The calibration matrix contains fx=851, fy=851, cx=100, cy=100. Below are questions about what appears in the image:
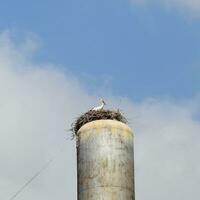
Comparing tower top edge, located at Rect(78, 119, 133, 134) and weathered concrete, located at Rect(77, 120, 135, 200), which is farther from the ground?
tower top edge, located at Rect(78, 119, 133, 134)

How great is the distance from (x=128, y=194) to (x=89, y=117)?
3798 mm

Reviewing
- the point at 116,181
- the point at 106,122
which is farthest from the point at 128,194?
the point at 106,122

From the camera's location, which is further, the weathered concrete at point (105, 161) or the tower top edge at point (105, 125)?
the tower top edge at point (105, 125)

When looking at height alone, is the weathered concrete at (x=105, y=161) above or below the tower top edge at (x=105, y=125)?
below

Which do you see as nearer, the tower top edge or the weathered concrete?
the weathered concrete

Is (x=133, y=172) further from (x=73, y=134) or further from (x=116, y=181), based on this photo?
(x=73, y=134)

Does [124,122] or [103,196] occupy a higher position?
[124,122]

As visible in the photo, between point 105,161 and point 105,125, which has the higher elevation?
point 105,125

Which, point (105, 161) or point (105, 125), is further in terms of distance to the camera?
point (105, 125)

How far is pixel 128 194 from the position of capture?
31.7 m

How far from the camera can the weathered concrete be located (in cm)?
3159

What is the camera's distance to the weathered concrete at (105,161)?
31594 millimetres

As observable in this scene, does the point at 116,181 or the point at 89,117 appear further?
the point at 89,117

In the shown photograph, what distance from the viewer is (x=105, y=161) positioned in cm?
3203
